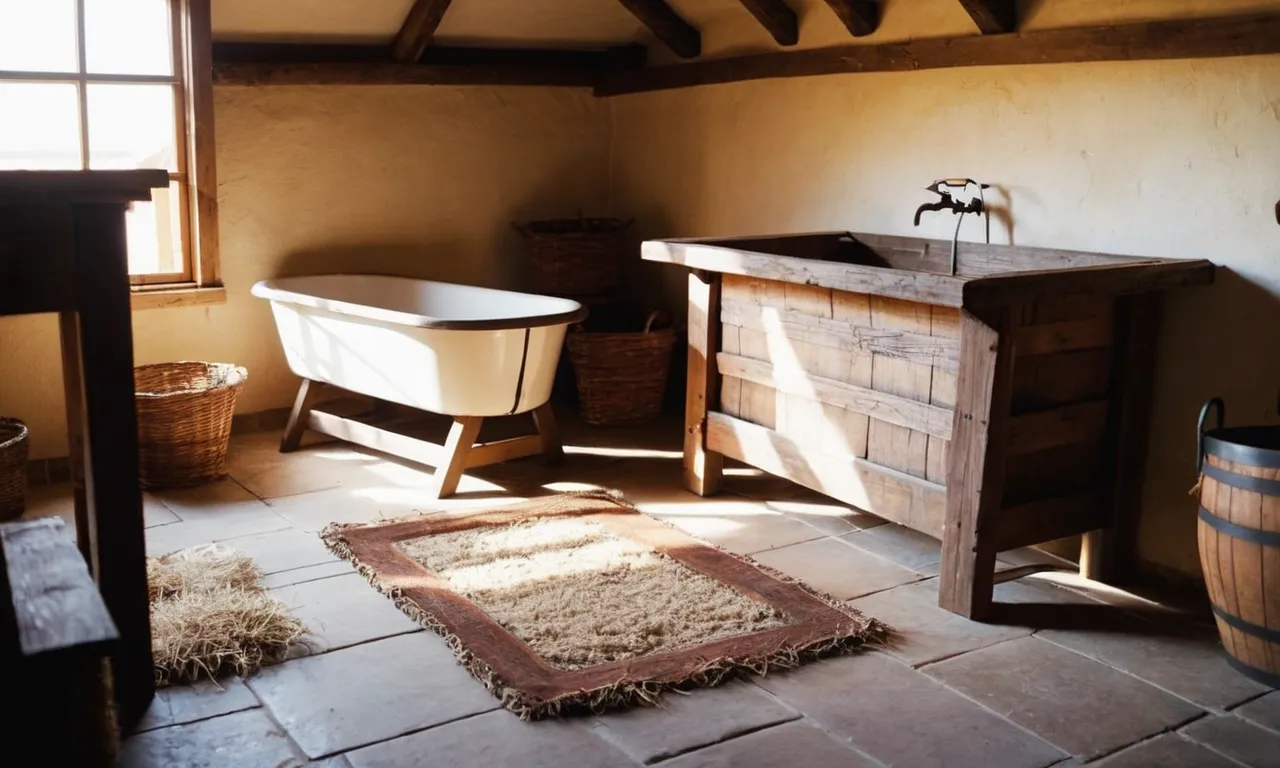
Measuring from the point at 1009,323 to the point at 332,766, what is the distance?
196 centimetres

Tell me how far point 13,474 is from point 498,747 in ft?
7.69

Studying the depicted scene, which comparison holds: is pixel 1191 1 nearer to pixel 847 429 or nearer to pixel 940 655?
pixel 847 429

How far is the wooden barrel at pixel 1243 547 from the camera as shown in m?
2.66

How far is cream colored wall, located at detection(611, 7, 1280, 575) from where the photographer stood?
3203 mm

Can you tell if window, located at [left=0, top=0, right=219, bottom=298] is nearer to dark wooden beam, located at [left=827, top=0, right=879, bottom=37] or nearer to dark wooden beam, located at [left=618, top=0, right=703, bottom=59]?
dark wooden beam, located at [left=618, top=0, right=703, bottom=59]

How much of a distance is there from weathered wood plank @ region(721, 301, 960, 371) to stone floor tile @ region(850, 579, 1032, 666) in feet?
2.19

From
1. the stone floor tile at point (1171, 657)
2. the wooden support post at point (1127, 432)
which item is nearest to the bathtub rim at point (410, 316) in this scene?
the wooden support post at point (1127, 432)

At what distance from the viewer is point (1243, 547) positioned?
107 inches

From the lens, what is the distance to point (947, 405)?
10.6ft

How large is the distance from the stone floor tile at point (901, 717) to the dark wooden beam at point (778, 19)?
9.16ft

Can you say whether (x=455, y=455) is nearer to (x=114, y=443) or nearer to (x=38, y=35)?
(x=114, y=443)

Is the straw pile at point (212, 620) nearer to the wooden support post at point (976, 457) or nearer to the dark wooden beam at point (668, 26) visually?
the wooden support post at point (976, 457)

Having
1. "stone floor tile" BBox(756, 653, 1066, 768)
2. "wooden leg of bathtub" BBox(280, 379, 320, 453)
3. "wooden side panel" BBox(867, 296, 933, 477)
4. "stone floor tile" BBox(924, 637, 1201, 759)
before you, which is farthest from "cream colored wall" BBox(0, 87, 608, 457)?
"stone floor tile" BBox(924, 637, 1201, 759)

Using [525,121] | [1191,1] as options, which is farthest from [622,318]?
[1191,1]
